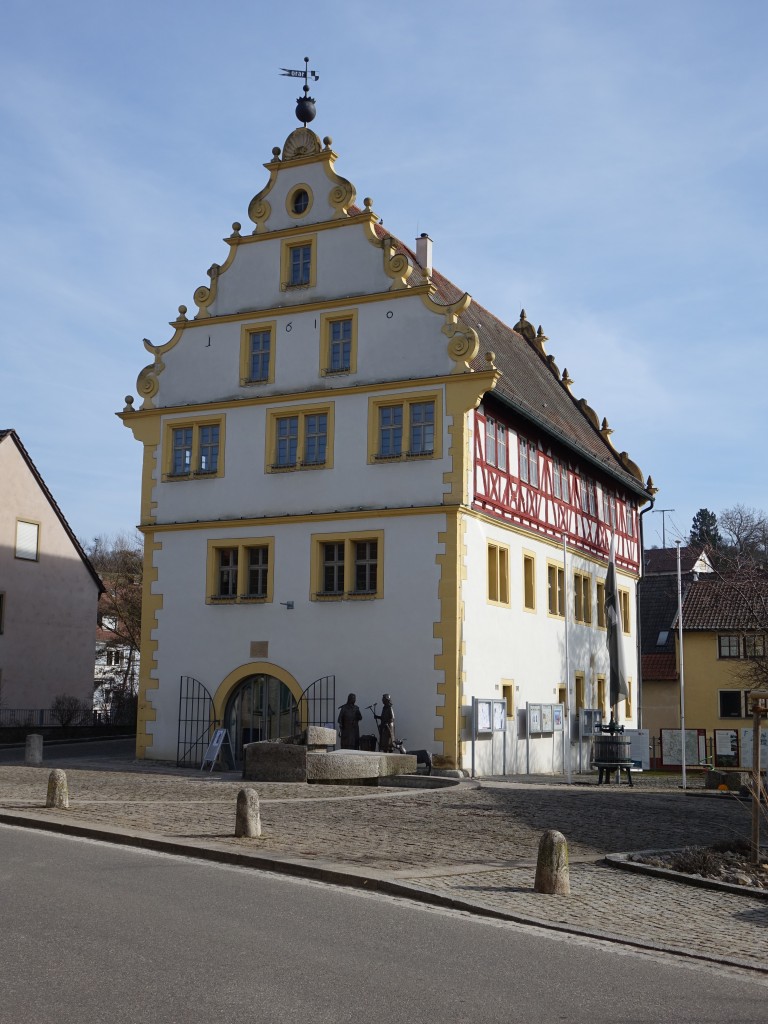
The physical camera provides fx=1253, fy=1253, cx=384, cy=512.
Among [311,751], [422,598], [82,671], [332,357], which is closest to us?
[311,751]

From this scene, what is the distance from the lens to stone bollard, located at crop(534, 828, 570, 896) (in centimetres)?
1096

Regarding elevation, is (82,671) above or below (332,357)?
below

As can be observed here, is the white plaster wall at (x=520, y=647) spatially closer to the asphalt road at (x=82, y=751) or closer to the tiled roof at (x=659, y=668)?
the asphalt road at (x=82, y=751)

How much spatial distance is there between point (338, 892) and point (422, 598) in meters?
15.7

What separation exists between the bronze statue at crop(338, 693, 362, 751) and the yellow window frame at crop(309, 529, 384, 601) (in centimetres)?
230

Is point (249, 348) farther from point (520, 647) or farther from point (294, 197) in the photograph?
point (520, 647)

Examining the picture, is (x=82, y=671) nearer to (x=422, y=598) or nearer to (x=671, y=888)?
(x=422, y=598)

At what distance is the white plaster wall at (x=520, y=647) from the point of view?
26.8 meters

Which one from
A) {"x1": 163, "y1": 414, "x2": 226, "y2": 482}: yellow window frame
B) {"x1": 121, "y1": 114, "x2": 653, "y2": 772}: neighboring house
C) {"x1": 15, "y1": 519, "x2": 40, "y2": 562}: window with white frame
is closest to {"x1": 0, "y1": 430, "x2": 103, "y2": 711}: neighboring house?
{"x1": 15, "y1": 519, "x2": 40, "y2": 562}: window with white frame

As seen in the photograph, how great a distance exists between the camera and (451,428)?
26.6 m

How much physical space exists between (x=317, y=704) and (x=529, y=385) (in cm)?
1268

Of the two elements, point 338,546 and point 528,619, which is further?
point 528,619

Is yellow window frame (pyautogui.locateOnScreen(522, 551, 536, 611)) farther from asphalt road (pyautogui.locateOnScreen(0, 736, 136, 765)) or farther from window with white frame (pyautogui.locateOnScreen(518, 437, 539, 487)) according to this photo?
asphalt road (pyautogui.locateOnScreen(0, 736, 136, 765))

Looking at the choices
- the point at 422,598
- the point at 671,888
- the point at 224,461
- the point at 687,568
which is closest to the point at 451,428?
the point at 422,598
